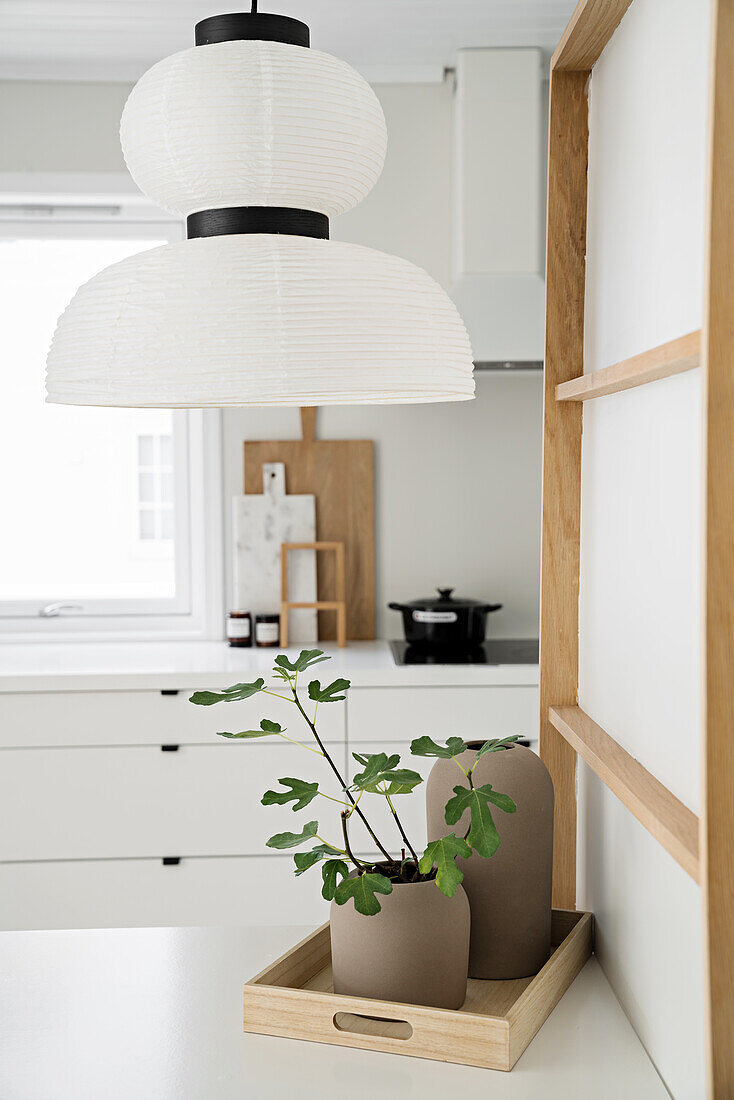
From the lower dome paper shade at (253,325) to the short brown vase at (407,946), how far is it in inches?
20.4

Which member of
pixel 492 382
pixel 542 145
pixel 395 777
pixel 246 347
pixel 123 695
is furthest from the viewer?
pixel 492 382

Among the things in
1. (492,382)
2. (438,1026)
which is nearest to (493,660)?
(492,382)

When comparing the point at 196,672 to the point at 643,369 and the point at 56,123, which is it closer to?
the point at 56,123

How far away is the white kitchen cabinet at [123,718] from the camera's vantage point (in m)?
2.75

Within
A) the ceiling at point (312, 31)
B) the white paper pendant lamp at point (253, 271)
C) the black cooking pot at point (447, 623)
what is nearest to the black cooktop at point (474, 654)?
the black cooking pot at point (447, 623)

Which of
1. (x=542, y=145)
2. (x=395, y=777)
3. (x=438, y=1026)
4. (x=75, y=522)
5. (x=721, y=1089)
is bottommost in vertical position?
(x=438, y=1026)

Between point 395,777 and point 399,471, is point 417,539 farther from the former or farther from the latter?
point 395,777

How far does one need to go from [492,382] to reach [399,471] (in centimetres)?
40

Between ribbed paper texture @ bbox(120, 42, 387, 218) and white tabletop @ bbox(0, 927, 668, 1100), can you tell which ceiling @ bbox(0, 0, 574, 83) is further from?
white tabletop @ bbox(0, 927, 668, 1100)

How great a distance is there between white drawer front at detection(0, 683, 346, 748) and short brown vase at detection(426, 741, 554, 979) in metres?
1.55

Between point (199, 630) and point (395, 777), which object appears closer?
point (395, 777)

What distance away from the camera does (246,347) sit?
87 cm

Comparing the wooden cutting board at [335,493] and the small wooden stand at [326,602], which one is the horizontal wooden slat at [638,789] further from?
the wooden cutting board at [335,493]

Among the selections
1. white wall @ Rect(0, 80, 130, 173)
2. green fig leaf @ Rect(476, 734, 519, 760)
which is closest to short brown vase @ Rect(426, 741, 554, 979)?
green fig leaf @ Rect(476, 734, 519, 760)
